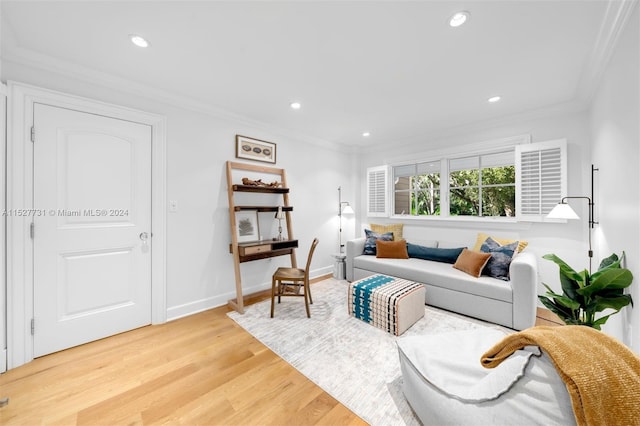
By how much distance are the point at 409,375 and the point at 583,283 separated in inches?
52.2

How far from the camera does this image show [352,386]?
68.0 inches

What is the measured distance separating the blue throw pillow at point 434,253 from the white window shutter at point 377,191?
991 millimetres

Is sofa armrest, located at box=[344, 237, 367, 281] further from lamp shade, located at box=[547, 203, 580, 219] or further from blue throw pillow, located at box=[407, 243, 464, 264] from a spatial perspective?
lamp shade, located at box=[547, 203, 580, 219]

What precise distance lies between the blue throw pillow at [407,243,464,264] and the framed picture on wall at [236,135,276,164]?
2.52 metres

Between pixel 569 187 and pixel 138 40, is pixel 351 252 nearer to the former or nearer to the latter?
pixel 569 187

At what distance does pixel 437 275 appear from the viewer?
300cm

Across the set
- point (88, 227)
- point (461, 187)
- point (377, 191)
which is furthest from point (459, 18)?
point (88, 227)

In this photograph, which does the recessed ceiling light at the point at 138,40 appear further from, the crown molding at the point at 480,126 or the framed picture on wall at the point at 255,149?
the crown molding at the point at 480,126

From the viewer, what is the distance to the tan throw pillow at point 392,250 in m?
3.74

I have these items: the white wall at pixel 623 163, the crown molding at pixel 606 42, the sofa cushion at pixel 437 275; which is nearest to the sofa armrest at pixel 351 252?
the sofa cushion at pixel 437 275

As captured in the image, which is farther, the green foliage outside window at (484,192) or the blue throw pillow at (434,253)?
the green foliage outside window at (484,192)

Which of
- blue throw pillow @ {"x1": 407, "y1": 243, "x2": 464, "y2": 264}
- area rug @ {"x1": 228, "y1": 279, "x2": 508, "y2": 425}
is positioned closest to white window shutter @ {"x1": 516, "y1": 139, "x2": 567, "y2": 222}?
blue throw pillow @ {"x1": 407, "y1": 243, "x2": 464, "y2": 264}

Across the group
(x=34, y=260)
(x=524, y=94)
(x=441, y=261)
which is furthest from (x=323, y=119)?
(x=34, y=260)

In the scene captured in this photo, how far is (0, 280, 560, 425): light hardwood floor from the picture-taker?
149 cm
